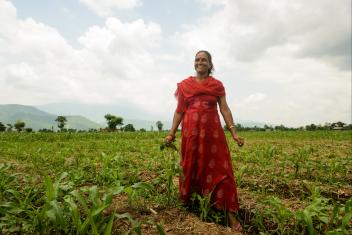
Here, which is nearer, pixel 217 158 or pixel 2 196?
pixel 2 196

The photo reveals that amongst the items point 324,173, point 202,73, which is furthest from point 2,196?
point 324,173

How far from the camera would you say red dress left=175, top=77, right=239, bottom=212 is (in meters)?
3.72

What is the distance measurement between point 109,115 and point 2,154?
2220 centimetres

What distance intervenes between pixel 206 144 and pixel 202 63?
35.1 inches

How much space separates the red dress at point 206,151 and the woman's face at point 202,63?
0.39ft

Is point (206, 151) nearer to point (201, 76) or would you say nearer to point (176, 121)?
point (176, 121)

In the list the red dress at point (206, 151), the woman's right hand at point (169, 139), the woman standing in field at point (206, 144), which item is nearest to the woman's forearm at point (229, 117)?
the woman standing in field at point (206, 144)

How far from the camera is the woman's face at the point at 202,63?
3910 millimetres

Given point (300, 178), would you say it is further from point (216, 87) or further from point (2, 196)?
point (2, 196)

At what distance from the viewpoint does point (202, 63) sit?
3.91 m

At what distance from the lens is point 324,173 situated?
5961 mm

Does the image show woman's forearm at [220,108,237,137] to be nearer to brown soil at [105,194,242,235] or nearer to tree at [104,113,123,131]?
brown soil at [105,194,242,235]

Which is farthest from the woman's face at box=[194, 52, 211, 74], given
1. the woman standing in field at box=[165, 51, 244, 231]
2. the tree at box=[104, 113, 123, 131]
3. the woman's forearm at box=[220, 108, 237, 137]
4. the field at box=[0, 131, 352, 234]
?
the tree at box=[104, 113, 123, 131]

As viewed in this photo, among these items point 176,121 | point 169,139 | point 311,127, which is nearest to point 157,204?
point 169,139
